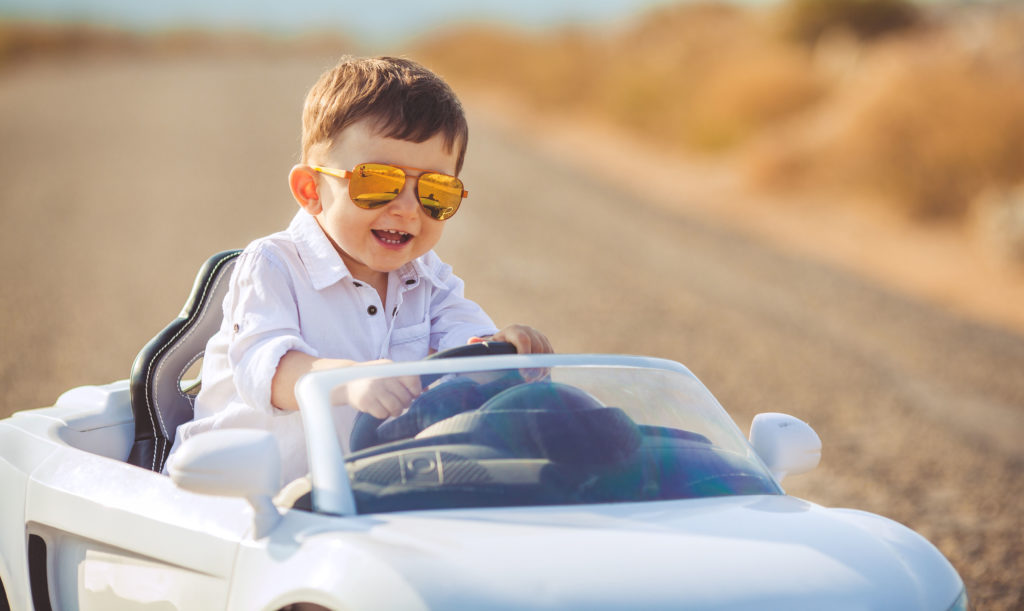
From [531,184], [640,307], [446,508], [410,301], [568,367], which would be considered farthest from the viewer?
[531,184]

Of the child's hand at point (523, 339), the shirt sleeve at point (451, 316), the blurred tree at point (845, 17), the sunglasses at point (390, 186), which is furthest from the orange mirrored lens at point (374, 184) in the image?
the blurred tree at point (845, 17)

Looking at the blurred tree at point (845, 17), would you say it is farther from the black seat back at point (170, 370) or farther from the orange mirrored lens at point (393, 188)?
the orange mirrored lens at point (393, 188)

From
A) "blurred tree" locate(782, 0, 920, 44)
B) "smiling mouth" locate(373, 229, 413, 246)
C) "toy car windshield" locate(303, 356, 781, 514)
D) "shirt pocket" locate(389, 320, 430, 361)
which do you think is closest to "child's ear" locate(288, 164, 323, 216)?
"smiling mouth" locate(373, 229, 413, 246)

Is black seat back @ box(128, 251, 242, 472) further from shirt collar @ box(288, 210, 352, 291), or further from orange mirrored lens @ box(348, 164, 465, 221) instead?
orange mirrored lens @ box(348, 164, 465, 221)

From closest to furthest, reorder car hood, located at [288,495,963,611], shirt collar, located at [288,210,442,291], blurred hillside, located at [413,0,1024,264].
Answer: car hood, located at [288,495,963,611] → shirt collar, located at [288,210,442,291] → blurred hillside, located at [413,0,1024,264]

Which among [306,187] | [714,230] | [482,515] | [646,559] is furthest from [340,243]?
[714,230]

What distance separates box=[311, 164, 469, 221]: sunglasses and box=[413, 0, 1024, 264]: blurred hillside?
36.3ft

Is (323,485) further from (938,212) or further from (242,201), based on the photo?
(938,212)

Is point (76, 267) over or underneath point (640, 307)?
over

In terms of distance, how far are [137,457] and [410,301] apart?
0.92 meters

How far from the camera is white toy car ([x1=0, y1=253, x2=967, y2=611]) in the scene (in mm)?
1764

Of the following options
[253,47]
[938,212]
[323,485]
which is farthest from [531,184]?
[253,47]

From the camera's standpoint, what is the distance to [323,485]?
202 centimetres

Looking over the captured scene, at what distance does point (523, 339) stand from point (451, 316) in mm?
716
